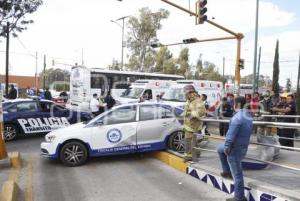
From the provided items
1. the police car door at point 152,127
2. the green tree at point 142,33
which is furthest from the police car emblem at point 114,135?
the green tree at point 142,33

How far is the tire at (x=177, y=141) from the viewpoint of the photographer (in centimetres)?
1108

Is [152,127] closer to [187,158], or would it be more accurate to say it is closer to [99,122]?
[99,122]

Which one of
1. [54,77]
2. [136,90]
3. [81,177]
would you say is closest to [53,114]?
[81,177]

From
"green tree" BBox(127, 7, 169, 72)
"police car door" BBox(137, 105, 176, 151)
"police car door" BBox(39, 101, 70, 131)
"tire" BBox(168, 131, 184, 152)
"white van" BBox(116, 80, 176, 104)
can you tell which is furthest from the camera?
"green tree" BBox(127, 7, 169, 72)

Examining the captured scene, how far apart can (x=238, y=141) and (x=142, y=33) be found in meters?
47.1

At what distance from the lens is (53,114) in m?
15.6

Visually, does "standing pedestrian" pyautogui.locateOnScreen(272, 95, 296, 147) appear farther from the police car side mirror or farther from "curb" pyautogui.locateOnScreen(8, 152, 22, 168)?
"curb" pyautogui.locateOnScreen(8, 152, 22, 168)

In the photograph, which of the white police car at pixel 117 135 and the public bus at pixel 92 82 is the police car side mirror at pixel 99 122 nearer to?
the white police car at pixel 117 135

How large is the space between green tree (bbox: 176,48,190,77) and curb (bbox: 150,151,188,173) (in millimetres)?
49949

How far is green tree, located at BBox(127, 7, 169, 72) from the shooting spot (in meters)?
52.6

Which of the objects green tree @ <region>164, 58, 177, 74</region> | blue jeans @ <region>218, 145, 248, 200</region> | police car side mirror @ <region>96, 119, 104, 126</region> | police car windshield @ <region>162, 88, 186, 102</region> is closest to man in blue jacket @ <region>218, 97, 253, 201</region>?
blue jeans @ <region>218, 145, 248, 200</region>

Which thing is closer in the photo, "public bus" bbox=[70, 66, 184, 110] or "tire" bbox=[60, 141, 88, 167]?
"tire" bbox=[60, 141, 88, 167]

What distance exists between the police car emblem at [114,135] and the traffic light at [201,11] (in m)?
8.74

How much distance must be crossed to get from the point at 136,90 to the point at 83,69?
17.1 feet
